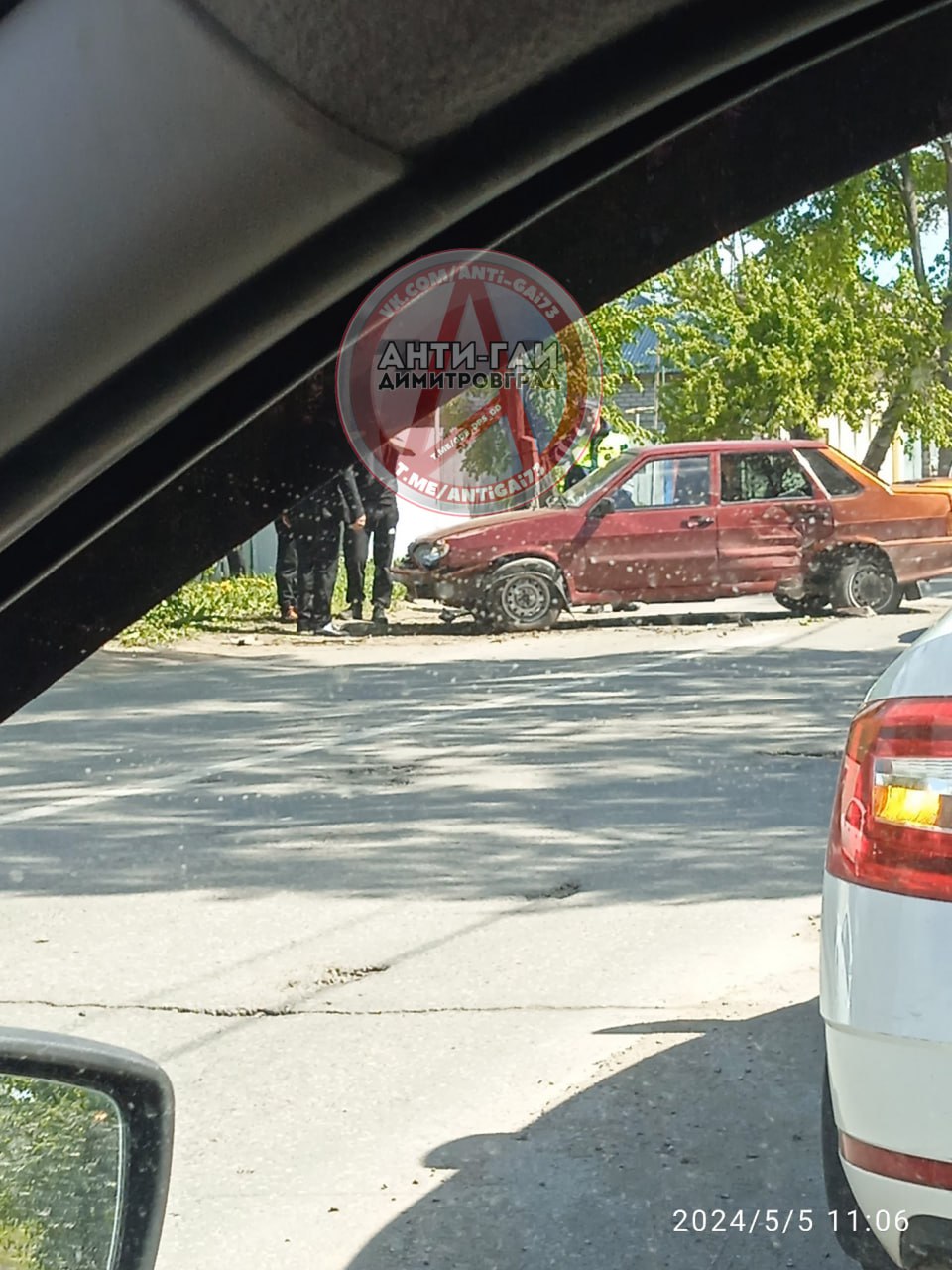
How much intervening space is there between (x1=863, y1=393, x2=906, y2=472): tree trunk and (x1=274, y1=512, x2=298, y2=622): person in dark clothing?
0.42m

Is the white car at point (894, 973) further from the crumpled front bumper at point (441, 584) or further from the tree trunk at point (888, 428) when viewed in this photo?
the tree trunk at point (888, 428)

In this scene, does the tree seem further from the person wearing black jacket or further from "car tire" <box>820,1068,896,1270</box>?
"car tire" <box>820,1068,896,1270</box>

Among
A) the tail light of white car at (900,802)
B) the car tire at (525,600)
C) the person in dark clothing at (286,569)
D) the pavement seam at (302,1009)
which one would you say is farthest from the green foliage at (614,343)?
the pavement seam at (302,1009)

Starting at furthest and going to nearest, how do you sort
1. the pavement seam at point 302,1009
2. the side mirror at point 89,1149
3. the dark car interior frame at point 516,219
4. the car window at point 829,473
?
the pavement seam at point 302,1009, the car window at point 829,473, the side mirror at point 89,1149, the dark car interior frame at point 516,219

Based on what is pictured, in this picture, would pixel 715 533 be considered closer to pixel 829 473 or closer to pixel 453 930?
pixel 829 473

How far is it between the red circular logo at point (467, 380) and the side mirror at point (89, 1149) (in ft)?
1.50

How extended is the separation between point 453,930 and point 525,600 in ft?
6.14

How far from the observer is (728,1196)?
2.28 m

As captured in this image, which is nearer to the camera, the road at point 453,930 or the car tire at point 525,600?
the car tire at point 525,600

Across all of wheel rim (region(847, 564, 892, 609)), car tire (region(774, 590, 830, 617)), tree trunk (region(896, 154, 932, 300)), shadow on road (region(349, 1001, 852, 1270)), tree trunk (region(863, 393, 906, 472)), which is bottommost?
shadow on road (region(349, 1001, 852, 1270))

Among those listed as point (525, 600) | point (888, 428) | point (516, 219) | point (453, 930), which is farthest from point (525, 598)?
point (453, 930)

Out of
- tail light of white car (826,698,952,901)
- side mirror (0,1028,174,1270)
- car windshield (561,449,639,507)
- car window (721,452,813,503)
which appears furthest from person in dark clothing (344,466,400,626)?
tail light of white car (826,698,952,901)

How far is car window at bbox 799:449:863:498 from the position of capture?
132 cm

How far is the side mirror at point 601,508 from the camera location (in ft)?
4.79
